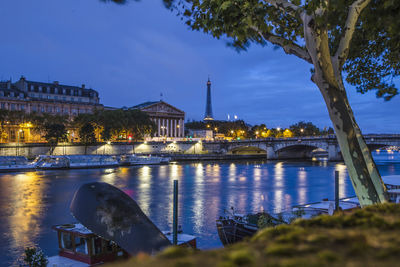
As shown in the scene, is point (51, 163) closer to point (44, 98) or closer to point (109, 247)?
point (44, 98)

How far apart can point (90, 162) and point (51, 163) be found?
307 inches

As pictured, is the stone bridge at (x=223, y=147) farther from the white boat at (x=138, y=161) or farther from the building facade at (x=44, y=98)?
the white boat at (x=138, y=161)

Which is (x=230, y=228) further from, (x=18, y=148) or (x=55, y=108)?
(x=55, y=108)

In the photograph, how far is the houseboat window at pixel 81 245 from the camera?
12887 millimetres

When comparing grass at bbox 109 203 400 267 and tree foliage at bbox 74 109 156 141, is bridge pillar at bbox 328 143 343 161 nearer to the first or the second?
tree foliage at bbox 74 109 156 141

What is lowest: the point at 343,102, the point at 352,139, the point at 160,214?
the point at 160,214

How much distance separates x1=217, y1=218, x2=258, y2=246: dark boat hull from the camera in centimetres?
1580

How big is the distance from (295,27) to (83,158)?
66.8m

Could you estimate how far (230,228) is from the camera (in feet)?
53.4

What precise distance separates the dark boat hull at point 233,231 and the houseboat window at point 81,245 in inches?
246

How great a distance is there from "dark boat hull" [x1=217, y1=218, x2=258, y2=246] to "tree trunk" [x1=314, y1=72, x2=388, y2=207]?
9.17m

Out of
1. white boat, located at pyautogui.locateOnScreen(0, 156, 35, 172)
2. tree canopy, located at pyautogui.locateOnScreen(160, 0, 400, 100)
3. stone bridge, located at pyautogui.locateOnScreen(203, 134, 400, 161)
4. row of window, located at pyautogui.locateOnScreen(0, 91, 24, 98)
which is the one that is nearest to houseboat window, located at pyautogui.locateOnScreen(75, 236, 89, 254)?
tree canopy, located at pyautogui.locateOnScreen(160, 0, 400, 100)

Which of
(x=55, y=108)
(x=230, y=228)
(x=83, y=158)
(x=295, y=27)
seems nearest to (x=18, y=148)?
(x=83, y=158)

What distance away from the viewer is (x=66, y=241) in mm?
13477
